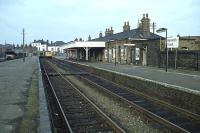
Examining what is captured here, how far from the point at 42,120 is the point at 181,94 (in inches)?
317

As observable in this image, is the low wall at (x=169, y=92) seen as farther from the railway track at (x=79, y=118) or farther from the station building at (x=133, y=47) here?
the station building at (x=133, y=47)

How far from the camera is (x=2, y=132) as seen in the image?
8258 millimetres

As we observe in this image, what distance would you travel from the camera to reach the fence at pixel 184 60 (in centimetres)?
2998

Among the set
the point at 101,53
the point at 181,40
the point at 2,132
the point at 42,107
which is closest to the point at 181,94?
the point at 42,107

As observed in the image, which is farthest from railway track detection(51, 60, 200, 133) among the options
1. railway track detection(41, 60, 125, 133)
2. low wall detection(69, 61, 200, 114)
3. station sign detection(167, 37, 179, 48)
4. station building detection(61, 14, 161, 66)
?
station building detection(61, 14, 161, 66)

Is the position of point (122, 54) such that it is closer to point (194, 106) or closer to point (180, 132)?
point (194, 106)

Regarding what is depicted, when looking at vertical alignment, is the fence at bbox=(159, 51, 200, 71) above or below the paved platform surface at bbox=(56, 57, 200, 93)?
above

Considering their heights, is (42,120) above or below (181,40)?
A: below

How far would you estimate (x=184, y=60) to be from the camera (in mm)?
31922

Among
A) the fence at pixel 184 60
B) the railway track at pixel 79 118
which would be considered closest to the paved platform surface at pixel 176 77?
the fence at pixel 184 60

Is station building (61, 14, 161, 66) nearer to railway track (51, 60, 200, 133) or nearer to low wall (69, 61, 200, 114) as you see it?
low wall (69, 61, 200, 114)

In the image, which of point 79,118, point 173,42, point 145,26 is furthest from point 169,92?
point 145,26

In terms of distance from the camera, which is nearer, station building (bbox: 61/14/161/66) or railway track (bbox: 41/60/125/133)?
railway track (bbox: 41/60/125/133)

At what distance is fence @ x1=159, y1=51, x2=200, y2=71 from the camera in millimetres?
29984
